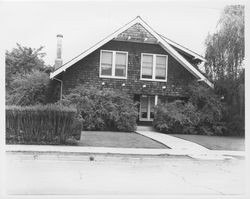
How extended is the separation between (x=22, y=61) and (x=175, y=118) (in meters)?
2.75

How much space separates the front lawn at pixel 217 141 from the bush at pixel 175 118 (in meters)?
0.15

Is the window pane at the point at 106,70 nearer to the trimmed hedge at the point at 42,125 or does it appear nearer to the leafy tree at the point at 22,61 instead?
the trimmed hedge at the point at 42,125

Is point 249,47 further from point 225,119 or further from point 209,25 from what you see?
point 225,119

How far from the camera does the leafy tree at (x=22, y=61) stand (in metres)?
3.86

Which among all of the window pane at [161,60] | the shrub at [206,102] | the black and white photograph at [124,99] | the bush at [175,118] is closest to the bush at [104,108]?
the black and white photograph at [124,99]

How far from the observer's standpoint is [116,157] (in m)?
4.83

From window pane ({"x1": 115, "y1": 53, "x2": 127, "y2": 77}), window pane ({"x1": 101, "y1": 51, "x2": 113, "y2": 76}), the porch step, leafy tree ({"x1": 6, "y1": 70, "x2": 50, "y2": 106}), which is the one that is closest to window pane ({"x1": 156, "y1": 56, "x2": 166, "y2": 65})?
window pane ({"x1": 115, "y1": 53, "x2": 127, "y2": 77})

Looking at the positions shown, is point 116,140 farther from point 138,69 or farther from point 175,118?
point 138,69

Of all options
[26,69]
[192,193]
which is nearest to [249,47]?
[192,193]

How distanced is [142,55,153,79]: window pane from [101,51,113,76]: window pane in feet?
2.21

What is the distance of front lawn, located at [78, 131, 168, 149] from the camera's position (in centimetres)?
483

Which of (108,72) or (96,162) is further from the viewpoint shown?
(108,72)

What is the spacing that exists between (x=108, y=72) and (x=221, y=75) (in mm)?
2004

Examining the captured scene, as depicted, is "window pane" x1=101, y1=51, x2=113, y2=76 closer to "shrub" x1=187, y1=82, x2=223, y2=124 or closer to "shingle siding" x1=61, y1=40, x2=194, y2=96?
"shingle siding" x1=61, y1=40, x2=194, y2=96
